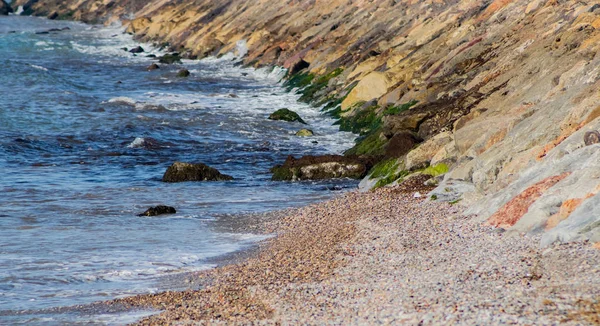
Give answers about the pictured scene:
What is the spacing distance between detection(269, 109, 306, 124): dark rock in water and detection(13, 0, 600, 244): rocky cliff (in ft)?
6.14

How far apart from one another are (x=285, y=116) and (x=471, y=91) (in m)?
12.2

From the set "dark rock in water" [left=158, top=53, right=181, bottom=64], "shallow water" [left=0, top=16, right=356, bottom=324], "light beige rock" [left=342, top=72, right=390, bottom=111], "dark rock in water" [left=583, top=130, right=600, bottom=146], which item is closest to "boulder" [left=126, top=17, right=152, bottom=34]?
"dark rock in water" [left=158, top=53, right=181, bottom=64]

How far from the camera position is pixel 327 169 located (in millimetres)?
29312

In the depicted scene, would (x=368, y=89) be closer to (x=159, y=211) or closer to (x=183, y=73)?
(x=159, y=211)

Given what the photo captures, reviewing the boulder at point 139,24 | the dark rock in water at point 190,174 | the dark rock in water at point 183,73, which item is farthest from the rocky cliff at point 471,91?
the boulder at point 139,24

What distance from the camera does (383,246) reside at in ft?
58.1

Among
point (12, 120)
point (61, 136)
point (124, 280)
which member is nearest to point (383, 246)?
point (124, 280)

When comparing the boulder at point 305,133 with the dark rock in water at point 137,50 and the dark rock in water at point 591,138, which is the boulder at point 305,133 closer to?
the dark rock in water at point 591,138

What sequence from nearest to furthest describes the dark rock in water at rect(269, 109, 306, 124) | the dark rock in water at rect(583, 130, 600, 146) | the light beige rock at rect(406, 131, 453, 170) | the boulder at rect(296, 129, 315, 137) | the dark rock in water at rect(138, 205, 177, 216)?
the dark rock in water at rect(583, 130, 600, 146) → the dark rock in water at rect(138, 205, 177, 216) → the light beige rock at rect(406, 131, 453, 170) → the boulder at rect(296, 129, 315, 137) → the dark rock in water at rect(269, 109, 306, 124)

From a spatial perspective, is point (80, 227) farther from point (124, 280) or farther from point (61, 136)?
point (61, 136)

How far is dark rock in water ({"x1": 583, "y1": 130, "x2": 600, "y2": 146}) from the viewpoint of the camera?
18.4 m

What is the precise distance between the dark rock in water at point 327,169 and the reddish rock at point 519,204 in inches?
439

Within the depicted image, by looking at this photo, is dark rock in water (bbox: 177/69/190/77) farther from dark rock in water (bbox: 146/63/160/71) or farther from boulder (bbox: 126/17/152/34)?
boulder (bbox: 126/17/152/34)

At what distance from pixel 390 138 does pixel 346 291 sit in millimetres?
16079
